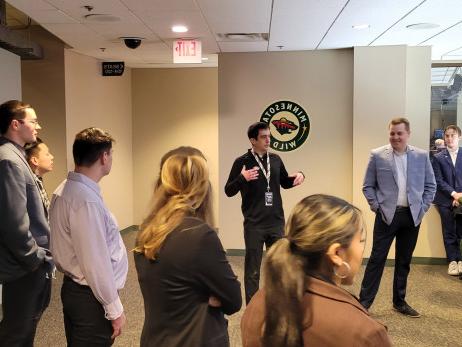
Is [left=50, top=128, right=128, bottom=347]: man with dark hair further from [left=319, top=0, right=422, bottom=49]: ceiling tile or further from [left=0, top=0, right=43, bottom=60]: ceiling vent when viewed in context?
[left=0, top=0, right=43, bottom=60]: ceiling vent

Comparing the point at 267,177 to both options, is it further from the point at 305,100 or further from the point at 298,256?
the point at 298,256

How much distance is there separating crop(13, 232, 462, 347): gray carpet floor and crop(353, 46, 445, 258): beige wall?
0.68 meters

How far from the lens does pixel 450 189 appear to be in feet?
17.8

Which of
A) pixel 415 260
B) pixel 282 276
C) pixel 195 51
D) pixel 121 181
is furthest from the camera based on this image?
pixel 121 181

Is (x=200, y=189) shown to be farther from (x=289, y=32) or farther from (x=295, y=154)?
(x=295, y=154)

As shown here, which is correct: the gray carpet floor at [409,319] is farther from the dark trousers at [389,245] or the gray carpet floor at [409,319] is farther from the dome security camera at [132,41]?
the dome security camera at [132,41]

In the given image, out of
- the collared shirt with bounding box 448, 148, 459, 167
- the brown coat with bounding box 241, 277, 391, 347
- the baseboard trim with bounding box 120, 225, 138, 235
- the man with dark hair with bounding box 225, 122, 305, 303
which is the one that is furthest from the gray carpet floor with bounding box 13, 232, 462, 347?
the brown coat with bounding box 241, 277, 391, 347

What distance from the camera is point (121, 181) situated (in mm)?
7648

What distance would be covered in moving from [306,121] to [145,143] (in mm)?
3117

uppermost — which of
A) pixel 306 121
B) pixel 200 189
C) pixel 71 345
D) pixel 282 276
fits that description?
pixel 306 121

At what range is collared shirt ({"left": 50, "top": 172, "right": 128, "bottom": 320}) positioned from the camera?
196 centimetres

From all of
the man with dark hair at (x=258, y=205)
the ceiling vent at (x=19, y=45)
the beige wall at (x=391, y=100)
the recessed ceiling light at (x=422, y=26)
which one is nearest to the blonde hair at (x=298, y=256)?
the man with dark hair at (x=258, y=205)

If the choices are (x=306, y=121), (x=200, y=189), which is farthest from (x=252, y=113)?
(x=200, y=189)

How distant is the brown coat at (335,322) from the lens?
101 cm
